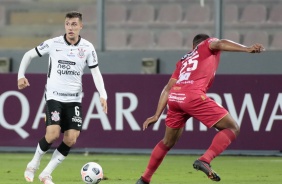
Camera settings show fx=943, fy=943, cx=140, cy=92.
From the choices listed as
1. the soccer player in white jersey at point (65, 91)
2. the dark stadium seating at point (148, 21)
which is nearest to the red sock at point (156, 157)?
the soccer player in white jersey at point (65, 91)

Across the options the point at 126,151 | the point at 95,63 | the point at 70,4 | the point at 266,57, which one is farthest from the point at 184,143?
the point at 95,63

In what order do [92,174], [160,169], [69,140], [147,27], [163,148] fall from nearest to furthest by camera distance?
1. [163,148]
2. [92,174]
3. [69,140]
4. [160,169]
5. [147,27]

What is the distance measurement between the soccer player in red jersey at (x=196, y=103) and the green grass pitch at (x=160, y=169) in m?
1.36

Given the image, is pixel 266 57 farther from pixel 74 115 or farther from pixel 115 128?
pixel 74 115

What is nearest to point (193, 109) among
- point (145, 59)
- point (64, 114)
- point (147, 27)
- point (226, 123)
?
point (226, 123)

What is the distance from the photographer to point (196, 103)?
33.3 feet

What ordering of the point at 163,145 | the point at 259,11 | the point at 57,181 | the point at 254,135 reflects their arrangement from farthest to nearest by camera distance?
the point at 259,11, the point at 254,135, the point at 57,181, the point at 163,145

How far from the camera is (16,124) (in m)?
15.9

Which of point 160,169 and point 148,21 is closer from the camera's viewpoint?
point 160,169

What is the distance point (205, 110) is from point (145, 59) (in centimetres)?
671

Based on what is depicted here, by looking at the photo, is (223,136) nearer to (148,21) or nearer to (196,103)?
(196,103)

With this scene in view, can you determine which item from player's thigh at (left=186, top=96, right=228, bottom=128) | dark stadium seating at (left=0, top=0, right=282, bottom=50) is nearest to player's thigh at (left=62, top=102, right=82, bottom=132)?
player's thigh at (left=186, top=96, right=228, bottom=128)

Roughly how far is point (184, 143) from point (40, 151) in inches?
200

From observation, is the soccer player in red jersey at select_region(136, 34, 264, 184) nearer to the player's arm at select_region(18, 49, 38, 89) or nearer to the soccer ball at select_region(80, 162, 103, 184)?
the soccer ball at select_region(80, 162, 103, 184)
